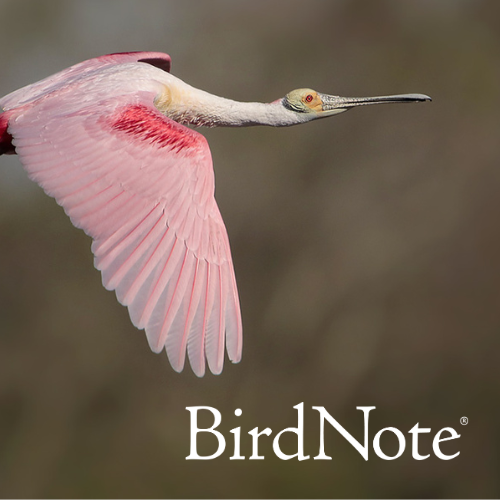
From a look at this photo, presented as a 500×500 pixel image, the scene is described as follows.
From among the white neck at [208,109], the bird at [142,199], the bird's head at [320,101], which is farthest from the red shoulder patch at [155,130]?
the bird's head at [320,101]

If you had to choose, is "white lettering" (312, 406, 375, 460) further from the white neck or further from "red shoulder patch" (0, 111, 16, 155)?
"red shoulder patch" (0, 111, 16, 155)

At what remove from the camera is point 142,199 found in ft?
16.5

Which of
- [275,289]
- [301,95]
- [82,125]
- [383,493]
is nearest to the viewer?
[82,125]

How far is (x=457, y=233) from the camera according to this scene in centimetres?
1553

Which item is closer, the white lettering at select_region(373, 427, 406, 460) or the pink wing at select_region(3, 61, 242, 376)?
the pink wing at select_region(3, 61, 242, 376)

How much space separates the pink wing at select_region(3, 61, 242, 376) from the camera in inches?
185

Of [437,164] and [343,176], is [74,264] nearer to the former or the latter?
[343,176]

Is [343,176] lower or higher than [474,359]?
higher

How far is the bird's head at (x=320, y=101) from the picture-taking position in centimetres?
652

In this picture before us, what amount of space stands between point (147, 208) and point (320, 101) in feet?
6.32

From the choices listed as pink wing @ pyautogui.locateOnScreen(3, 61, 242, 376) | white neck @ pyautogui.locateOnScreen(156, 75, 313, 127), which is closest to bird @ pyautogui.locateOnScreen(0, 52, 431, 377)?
pink wing @ pyautogui.locateOnScreen(3, 61, 242, 376)

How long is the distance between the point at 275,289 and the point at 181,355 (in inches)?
368

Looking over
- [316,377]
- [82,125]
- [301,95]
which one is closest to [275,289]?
[316,377]

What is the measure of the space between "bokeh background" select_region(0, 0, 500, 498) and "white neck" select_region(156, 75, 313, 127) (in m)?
7.36
